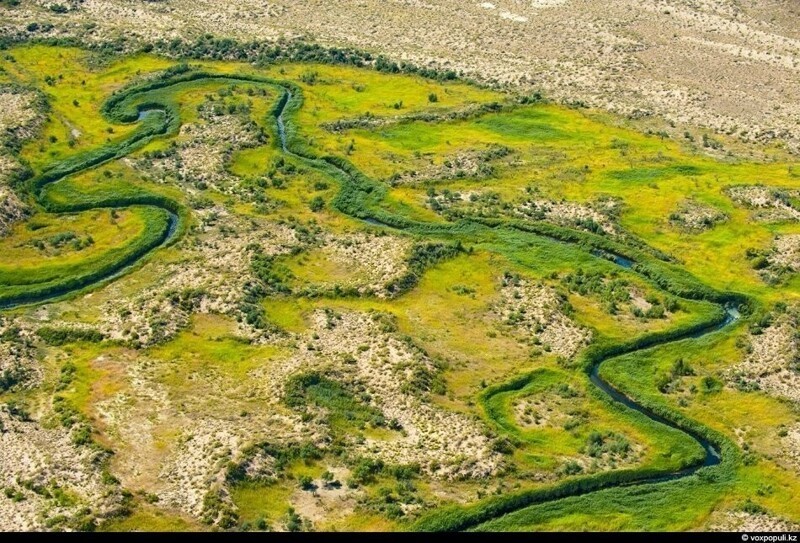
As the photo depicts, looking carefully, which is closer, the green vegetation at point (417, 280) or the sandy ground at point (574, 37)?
the green vegetation at point (417, 280)

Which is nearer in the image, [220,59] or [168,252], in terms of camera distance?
[168,252]

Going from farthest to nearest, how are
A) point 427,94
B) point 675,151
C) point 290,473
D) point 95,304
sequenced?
1. point 427,94
2. point 675,151
3. point 95,304
4. point 290,473

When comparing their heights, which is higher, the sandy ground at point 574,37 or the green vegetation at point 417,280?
the sandy ground at point 574,37

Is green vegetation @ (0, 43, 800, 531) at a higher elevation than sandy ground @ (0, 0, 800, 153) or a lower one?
lower

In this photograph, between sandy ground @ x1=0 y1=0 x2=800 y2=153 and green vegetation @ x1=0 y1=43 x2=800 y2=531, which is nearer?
green vegetation @ x1=0 y1=43 x2=800 y2=531

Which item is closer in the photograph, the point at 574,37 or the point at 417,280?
the point at 417,280

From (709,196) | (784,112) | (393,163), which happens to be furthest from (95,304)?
(784,112)

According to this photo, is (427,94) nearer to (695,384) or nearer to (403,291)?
(403,291)

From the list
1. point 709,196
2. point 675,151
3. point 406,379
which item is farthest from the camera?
point 675,151

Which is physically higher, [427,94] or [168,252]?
[427,94]

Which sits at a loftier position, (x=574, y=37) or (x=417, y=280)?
(x=574, y=37)
